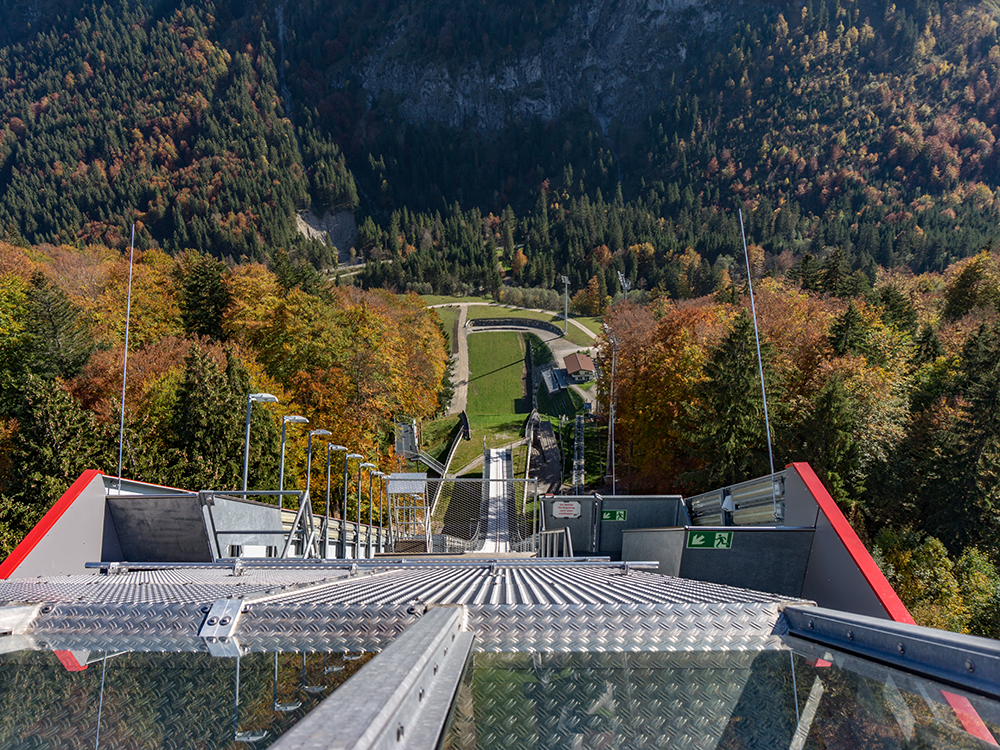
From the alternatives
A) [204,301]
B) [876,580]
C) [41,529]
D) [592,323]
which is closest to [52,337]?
[204,301]

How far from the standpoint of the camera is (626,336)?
53.9 m

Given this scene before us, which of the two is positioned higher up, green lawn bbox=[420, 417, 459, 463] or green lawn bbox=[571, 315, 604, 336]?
green lawn bbox=[571, 315, 604, 336]

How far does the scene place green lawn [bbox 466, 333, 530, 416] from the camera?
8006 centimetres

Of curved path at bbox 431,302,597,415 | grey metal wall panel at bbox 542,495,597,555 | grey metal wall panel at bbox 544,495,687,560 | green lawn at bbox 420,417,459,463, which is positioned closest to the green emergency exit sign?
grey metal wall panel at bbox 544,495,687,560

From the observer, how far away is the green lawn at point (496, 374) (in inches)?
3152

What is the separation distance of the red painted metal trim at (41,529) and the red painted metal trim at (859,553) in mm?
10054

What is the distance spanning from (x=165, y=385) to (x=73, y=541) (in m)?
28.5

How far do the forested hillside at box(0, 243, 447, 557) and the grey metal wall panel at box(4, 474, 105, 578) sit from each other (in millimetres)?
23435

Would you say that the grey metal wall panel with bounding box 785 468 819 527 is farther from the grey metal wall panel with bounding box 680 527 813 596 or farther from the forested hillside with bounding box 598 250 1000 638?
the forested hillside with bounding box 598 250 1000 638

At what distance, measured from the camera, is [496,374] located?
8769cm

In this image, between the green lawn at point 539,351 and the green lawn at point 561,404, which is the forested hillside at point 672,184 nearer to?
the green lawn at point 539,351

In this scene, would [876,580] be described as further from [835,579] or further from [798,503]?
[798,503]

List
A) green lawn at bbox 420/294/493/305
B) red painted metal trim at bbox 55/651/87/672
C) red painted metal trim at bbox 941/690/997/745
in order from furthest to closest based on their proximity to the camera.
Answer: green lawn at bbox 420/294/493/305, red painted metal trim at bbox 55/651/87/672, red painted metal trim at bbox 941/690/997/745

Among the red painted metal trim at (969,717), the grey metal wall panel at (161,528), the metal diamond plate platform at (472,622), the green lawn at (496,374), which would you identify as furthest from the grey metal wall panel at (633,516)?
the green lawn at (496,374)
